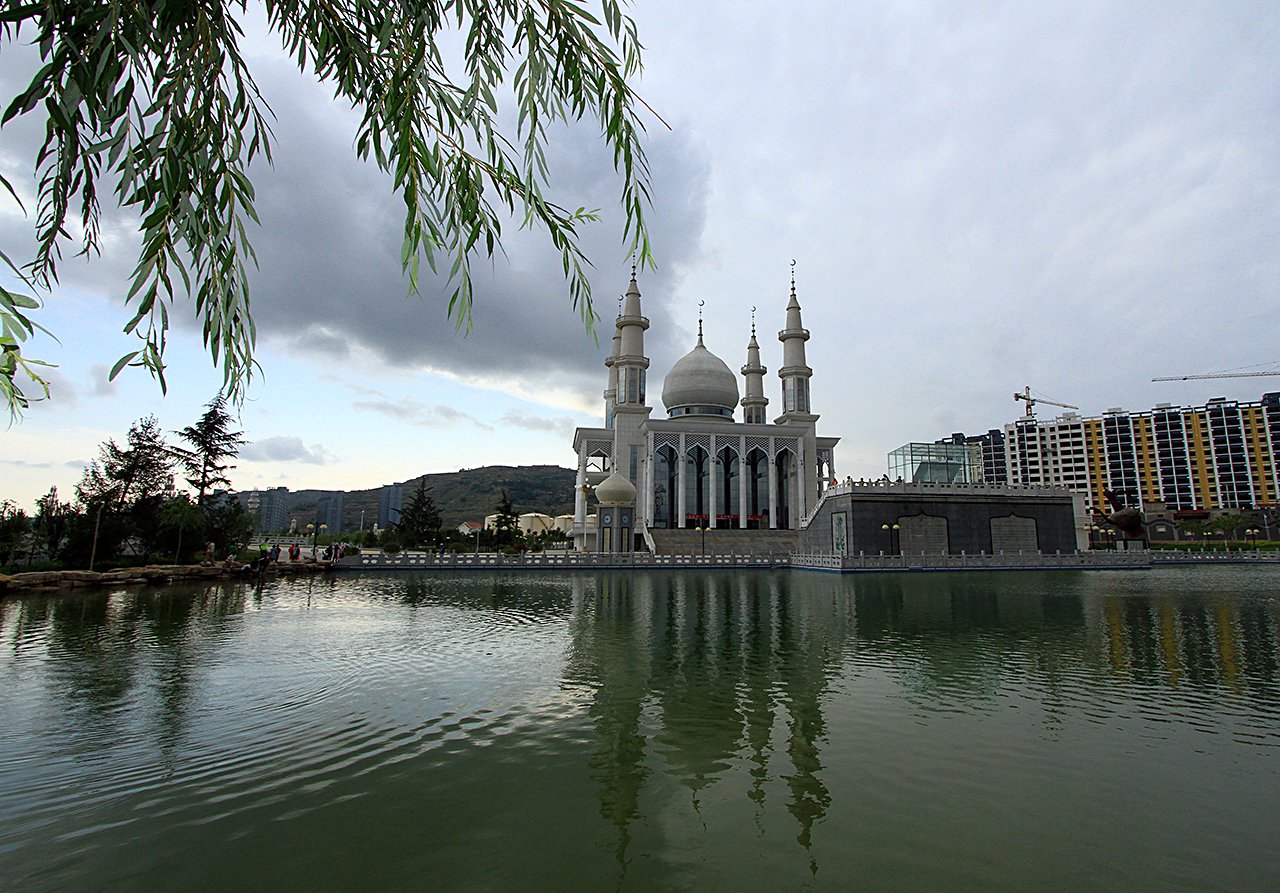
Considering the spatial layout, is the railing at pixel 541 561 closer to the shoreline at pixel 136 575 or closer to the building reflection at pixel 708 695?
the shoreline at pixel 136 575

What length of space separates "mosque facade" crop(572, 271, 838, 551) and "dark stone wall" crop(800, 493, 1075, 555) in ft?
25.4

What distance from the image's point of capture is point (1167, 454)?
102938 mm

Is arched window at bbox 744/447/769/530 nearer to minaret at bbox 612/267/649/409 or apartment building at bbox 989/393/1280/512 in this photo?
minaret at bbox 612/267/649/409

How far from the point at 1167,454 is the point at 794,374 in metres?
83.1

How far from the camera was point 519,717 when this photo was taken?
7902 millimetres

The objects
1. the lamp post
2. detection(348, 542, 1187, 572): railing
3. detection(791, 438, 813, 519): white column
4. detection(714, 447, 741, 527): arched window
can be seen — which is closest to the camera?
the lamp post

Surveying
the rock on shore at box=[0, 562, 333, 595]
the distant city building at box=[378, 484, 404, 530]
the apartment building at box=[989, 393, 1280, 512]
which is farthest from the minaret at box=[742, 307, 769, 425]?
the distant city building at box=[378, 484, 404, 530]

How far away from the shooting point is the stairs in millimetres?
46188

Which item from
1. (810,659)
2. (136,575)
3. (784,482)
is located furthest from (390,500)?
(810,659)

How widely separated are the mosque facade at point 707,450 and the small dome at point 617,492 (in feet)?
17.3

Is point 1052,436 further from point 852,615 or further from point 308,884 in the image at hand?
point 308,884

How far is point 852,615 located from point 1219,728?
33.0 feet

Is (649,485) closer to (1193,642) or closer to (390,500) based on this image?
(1193,642)

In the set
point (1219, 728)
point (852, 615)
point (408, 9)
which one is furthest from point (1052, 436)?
point (408, 9)
